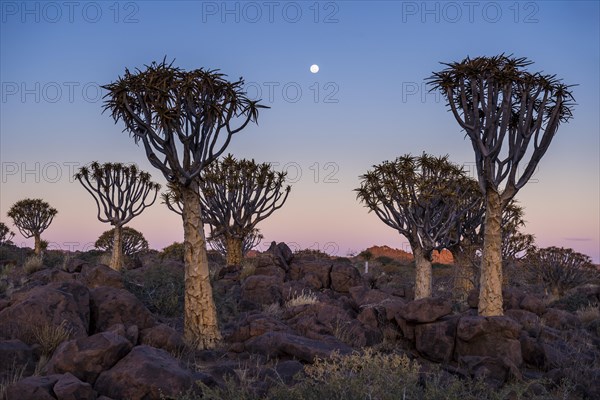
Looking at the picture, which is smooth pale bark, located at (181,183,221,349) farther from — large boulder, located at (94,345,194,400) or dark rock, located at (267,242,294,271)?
dark rock, located at (267,242,294,271)

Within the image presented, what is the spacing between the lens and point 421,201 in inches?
709

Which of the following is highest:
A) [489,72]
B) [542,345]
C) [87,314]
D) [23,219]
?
[489,72]

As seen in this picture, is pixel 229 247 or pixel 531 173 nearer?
pixel 531 173

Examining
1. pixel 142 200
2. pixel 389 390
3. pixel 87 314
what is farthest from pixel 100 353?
pixel 142 200

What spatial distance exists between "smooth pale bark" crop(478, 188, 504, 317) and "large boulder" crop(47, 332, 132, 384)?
8.48 meters

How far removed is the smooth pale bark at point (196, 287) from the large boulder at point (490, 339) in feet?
14.8

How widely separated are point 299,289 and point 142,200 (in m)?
11.6

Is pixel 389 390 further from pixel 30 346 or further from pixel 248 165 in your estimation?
pixel 248 165

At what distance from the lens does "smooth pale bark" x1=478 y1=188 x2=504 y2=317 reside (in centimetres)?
1270

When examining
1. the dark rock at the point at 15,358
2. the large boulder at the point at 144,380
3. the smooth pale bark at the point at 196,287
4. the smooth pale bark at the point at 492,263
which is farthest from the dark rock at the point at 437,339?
the dark rock at the point at 15,358

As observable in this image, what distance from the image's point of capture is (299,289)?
56.4ft

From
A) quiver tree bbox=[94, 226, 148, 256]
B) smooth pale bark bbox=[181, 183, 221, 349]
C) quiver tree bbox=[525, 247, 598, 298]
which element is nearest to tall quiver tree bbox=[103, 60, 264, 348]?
smooth pale bark bbox=[181, 183, 221, 349]

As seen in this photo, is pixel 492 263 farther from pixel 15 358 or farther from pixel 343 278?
pixel 15 358

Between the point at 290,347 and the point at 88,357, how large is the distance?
3.08 m
